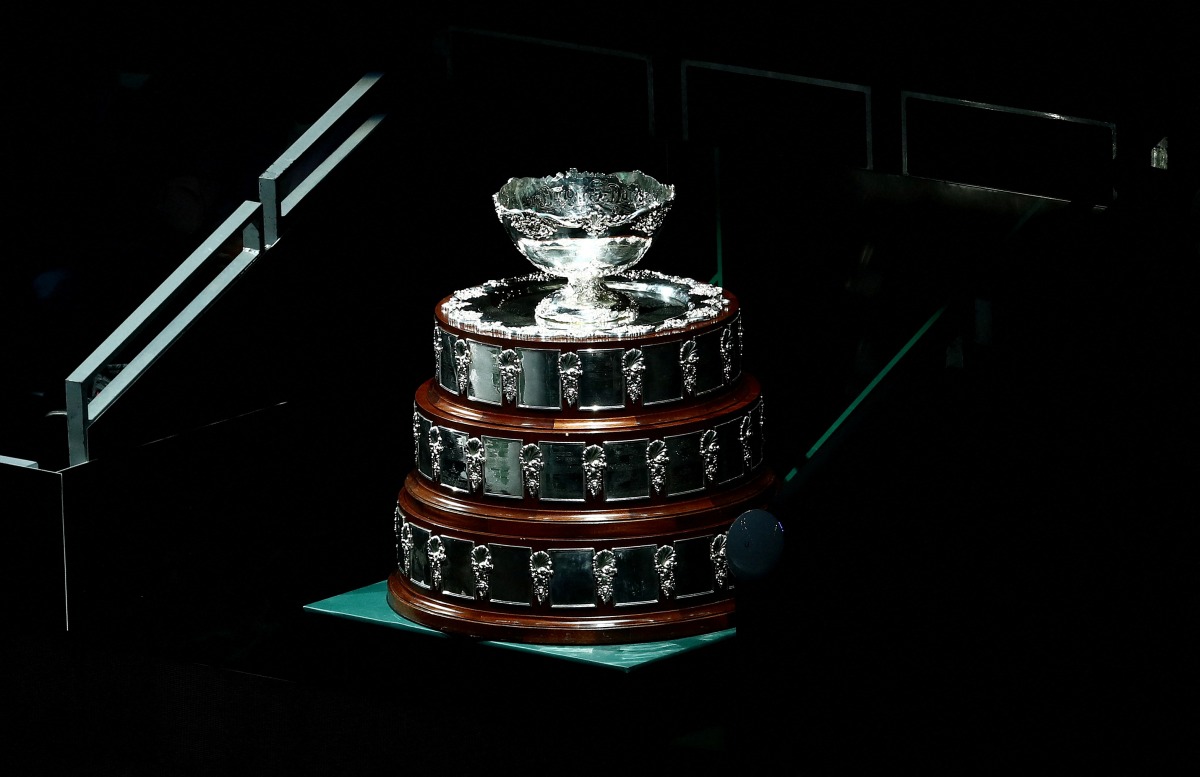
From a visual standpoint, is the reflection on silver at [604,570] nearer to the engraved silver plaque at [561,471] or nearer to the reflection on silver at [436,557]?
the engraved silver plaque at [561,471]

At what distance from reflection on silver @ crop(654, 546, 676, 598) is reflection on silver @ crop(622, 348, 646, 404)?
0.36m

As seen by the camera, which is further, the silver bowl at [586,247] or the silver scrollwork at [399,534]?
the silver scrollwork at [399,534]

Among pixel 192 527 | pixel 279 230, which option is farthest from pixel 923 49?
pixel 192 527

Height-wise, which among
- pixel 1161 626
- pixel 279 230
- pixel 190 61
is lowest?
pixel 1161 626

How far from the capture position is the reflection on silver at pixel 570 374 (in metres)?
5.82

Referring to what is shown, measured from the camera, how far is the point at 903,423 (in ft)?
17.2

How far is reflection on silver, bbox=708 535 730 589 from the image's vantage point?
19.5ft

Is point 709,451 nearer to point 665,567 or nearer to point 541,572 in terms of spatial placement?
point 665,567

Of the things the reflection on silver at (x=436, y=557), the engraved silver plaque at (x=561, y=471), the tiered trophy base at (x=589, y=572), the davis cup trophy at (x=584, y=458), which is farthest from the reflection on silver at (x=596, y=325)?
the reflection on silver at (x=436, y=557)

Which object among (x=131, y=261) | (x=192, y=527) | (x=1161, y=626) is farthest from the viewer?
(x=131, y=261)

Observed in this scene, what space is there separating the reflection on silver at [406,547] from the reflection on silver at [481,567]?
0.24m

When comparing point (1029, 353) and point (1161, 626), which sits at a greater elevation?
point (1029, 353)

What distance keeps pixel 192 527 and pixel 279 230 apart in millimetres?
804

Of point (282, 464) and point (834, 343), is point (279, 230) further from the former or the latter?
point (834, 343)
